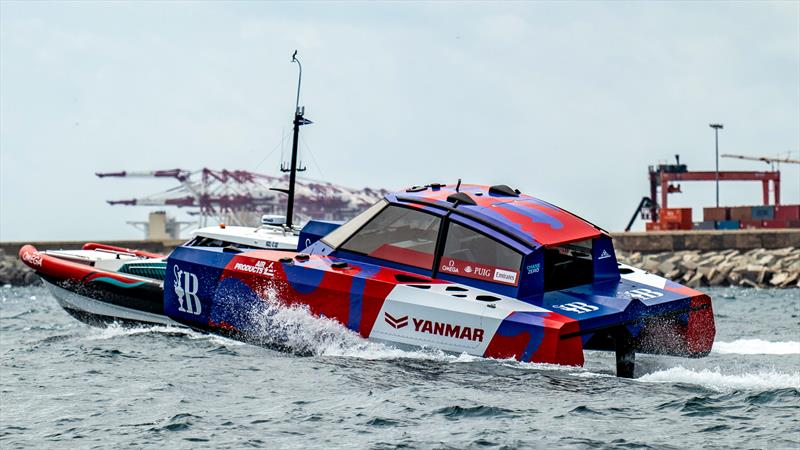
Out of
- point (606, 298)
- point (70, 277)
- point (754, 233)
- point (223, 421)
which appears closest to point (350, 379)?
point (223, 421)

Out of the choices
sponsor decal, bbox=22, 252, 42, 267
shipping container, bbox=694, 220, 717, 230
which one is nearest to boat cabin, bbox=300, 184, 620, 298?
sponsor decal, bbox=22, 252, 42, 267

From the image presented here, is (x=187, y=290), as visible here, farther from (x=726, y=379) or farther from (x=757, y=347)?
(x=757, y=347)

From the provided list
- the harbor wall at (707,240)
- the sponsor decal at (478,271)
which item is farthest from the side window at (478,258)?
the harbor wall at (707,240)

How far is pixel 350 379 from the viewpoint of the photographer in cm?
959

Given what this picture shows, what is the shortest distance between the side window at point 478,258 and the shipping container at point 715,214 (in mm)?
57896

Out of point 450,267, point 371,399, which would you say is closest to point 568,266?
point 450,267

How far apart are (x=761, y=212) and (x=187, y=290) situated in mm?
59374

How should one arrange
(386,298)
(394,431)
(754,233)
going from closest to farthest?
(394,431)
(386,298)
(754,233)

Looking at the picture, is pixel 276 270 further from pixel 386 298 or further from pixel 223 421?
pixel 223 421

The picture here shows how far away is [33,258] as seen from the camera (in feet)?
52.0

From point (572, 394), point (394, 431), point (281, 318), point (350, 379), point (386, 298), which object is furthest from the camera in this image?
point (281, 318)

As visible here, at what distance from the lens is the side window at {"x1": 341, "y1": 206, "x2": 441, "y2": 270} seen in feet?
35.7

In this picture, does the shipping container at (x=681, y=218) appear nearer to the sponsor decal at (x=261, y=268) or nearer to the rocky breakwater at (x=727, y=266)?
the rocky breakwater at (x=727, y=266)

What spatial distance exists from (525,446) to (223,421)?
227 centimetres
